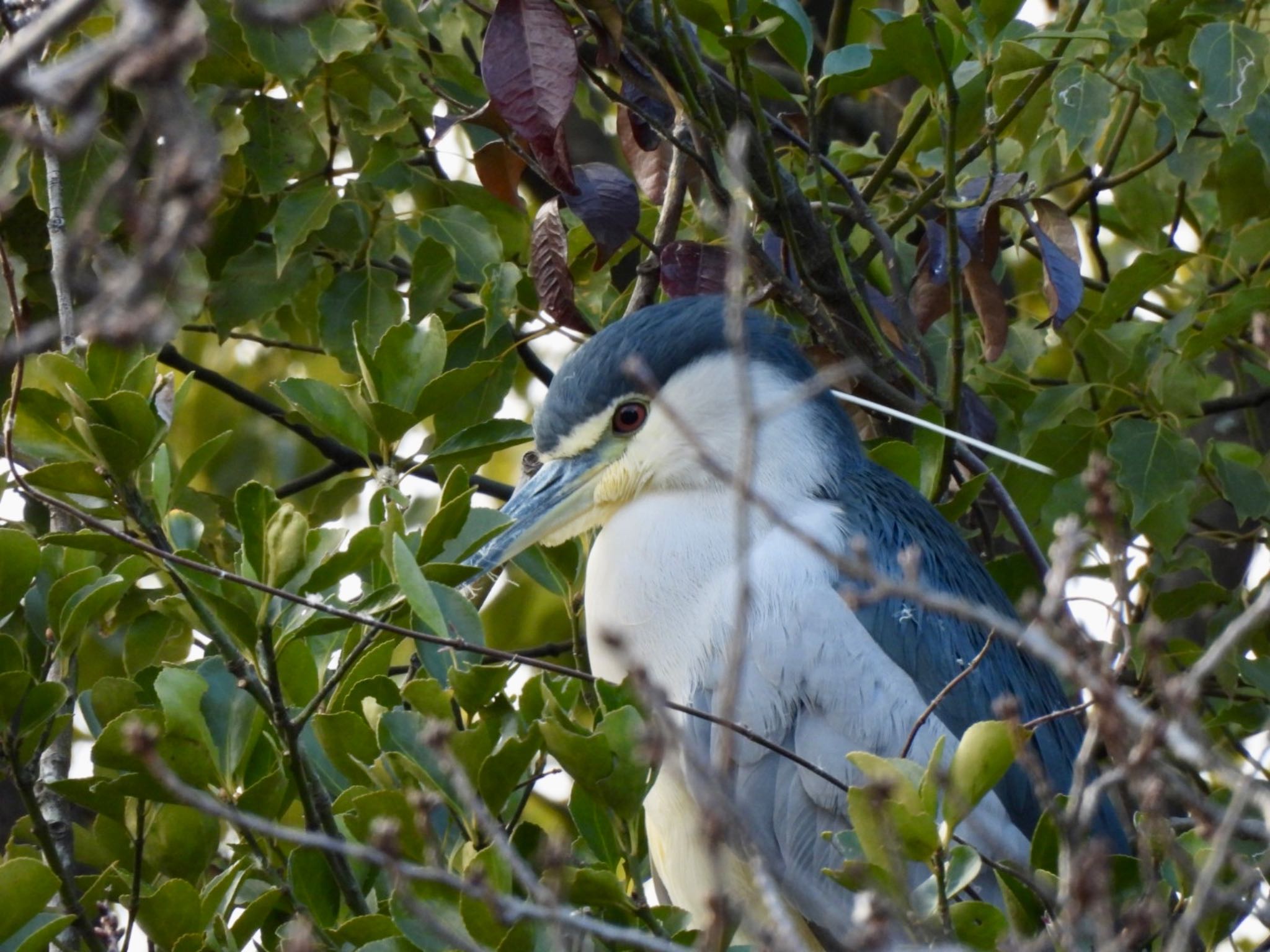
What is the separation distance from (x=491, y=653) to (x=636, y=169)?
1319 mm

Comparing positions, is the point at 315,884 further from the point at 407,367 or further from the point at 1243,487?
the point at 1243,487

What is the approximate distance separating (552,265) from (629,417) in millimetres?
360

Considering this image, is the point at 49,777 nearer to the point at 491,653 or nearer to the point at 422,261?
the point at 491,653

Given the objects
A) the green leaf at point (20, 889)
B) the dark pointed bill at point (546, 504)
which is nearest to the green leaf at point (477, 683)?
the green leaf at point (20, 889)

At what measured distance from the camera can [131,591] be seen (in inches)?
94.5

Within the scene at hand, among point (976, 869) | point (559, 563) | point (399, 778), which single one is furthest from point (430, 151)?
point (976, 869)

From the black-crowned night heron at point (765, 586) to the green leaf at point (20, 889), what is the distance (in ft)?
3.12

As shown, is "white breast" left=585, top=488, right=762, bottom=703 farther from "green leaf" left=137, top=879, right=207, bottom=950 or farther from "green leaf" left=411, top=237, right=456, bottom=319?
"green leaf" left=137, top=879, right=207, bottom=950

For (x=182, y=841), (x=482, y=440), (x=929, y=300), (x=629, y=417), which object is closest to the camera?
(x=182, y=841)

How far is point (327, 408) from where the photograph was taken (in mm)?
2205

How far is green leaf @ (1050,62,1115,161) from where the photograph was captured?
2451 mm

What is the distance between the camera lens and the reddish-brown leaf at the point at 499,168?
257 cm

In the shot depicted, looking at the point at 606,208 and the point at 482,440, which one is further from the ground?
the point at 606,208

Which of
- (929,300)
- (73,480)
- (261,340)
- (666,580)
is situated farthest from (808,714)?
(261,340)
